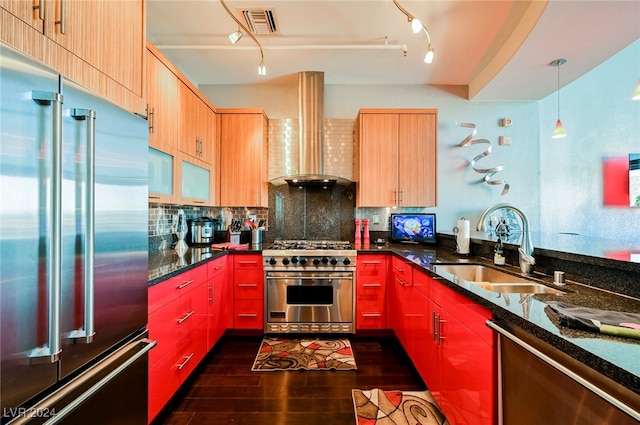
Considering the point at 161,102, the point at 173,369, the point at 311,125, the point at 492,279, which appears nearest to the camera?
the point at 173,369

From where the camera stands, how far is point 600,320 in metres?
0.82

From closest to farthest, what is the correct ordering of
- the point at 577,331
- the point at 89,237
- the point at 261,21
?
1. the point at 577,331
2. the point at 89,237
3. the point at 261,21

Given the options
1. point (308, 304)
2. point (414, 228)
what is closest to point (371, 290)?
point (308, 304)

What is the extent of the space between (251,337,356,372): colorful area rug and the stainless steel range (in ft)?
0.33

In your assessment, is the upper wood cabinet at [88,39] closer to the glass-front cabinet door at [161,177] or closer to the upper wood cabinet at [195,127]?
the glass-front cabinet door at [161,177]

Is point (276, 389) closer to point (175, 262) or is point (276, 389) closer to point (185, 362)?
point (185, 362)

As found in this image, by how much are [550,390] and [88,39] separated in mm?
2259

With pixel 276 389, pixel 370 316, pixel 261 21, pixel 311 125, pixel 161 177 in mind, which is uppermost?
pixel 261 21

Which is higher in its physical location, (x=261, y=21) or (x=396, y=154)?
(x=261, y=21)

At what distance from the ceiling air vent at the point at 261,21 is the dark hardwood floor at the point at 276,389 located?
9.46 feet

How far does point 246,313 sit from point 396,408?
1.59 m

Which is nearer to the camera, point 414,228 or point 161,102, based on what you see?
point 161,102

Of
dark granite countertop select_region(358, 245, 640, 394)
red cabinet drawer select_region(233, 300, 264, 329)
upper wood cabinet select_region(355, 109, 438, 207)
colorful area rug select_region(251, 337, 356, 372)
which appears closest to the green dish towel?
dark granite countertop select_region(358, 245, 640, 394)

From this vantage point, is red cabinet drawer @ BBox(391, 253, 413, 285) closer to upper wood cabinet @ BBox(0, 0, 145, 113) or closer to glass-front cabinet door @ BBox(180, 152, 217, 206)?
glass-front cabinet door @ BBox(180, 152, 217, 206)
